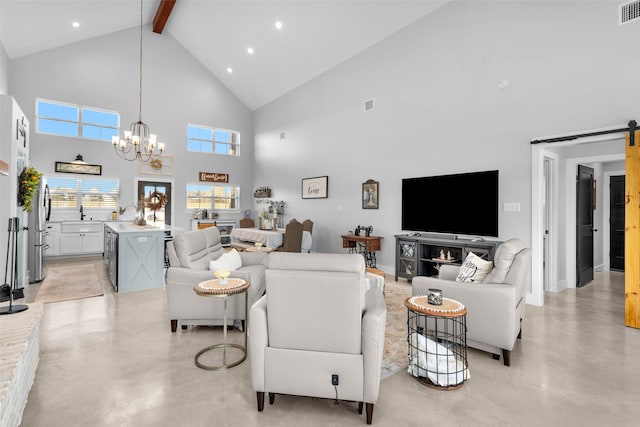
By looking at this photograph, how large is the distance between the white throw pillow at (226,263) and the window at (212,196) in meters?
6.69

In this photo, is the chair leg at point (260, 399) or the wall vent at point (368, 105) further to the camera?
the wall vent at point (368, 105)

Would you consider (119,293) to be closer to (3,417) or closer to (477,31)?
(3,417)

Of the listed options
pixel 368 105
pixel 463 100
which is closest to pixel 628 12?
pixel 463 100

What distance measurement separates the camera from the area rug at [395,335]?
2544mm

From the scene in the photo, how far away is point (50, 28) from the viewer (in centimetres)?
669

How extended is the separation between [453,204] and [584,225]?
229 centimetres

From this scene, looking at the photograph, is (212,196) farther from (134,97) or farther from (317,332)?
(317,332)

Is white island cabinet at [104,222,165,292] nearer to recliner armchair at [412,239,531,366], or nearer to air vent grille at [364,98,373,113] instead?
recliner armchair at [412,239,531,366]

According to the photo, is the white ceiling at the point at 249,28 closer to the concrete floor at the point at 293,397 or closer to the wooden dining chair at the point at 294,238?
the wooden dining chair at the point at 294,238

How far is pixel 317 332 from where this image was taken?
1870 millimetres

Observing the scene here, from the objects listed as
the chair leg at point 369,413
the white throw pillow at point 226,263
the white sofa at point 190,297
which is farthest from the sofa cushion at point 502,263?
the white throw pillow at point 226,263

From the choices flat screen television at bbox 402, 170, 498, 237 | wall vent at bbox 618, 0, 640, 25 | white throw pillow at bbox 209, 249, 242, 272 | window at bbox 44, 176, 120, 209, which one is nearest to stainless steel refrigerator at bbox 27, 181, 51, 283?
window at bbox 44, 176, 120, 209

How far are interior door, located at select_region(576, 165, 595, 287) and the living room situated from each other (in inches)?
23.9

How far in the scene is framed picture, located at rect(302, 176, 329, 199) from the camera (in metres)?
7.68
